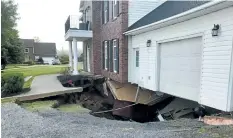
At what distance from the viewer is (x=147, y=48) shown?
421 inches

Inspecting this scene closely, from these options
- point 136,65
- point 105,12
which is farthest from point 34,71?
point 136,65

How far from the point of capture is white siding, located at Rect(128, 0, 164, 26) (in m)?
12.5

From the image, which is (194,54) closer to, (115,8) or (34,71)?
(115,8)

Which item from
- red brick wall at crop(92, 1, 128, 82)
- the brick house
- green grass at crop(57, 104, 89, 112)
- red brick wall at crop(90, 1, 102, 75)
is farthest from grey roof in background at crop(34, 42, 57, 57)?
green grass at crop(57, 104, 89, 112)

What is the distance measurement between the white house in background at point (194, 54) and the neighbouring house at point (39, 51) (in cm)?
5498

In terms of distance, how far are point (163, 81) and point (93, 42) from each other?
29.9 ft

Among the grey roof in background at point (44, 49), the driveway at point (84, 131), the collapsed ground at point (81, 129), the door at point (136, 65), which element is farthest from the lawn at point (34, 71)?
the grey roof in background at point (44, 49)

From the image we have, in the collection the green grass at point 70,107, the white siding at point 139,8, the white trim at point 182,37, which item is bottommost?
the green grass at point 70,107

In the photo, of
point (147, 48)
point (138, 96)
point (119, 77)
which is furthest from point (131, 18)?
point (138, 96)

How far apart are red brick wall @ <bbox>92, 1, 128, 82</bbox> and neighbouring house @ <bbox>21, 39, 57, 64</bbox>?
46.8 meters

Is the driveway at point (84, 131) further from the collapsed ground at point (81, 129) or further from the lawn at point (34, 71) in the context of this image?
the lawn at point (34, 71)

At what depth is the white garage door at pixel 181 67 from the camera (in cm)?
Answer: 746

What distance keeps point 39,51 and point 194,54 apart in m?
62.4

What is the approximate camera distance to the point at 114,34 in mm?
13883
